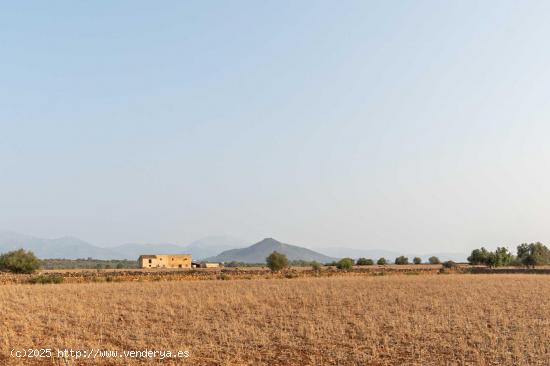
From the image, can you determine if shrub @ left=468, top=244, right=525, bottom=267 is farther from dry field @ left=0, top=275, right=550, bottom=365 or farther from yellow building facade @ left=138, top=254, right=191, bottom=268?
dry field @ left=0, top=275, right=550, bottom=365

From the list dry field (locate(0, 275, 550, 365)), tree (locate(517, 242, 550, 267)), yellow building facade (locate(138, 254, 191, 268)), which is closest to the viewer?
dry field (locate(0, 275, 550, 365))

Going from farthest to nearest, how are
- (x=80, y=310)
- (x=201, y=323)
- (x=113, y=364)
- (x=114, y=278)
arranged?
(x=114, y=278) → (x=80, y=310) → (x=201, y=323) → (x=113, y=364)

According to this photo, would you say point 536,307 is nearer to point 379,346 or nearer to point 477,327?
point 477,327

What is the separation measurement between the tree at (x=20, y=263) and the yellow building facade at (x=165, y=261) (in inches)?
2725

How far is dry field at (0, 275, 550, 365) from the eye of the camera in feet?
54.7

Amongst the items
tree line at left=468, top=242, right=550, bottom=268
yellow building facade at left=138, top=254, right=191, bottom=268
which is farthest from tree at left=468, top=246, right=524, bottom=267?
yellow building facade at left=138, top=254, right=191, bottom=268

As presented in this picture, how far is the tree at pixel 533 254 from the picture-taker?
125m

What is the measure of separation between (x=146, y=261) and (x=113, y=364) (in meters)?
150

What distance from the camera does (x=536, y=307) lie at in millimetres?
29906

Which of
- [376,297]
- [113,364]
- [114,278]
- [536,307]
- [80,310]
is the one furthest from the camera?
[114,278]

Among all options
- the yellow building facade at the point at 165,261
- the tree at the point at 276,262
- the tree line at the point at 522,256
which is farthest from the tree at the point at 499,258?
the yellow building facade at the point at 165,261

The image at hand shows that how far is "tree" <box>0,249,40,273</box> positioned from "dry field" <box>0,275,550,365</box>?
59.3 m

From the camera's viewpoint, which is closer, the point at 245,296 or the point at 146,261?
the point at 245,296

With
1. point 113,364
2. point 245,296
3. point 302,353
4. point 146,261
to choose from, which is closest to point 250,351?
point 302,353
